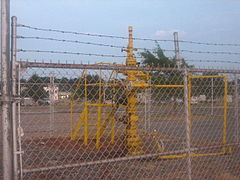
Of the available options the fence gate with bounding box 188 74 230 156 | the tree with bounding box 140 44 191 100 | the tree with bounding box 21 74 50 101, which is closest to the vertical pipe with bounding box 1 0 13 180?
the tree with bounding box 21 74 50 101

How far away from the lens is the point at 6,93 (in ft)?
8.08

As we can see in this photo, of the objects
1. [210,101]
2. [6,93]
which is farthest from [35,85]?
[210,101]

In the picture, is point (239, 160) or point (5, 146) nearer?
point (5, 146)

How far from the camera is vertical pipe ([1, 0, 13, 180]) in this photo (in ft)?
7.91

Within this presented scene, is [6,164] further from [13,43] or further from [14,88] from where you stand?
[13,43]

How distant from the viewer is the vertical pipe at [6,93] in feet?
7.91

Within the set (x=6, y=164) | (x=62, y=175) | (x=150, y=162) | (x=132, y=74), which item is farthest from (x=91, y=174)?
(x=6, y=164)

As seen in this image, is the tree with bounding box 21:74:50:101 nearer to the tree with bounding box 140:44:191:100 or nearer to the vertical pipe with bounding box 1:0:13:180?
the vertical pipe with bounding box 1:0:13:180

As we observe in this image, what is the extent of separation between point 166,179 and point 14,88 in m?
3.66

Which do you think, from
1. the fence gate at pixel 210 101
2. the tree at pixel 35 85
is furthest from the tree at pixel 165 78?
the tree at pixel 35 85

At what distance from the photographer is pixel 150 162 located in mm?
6867

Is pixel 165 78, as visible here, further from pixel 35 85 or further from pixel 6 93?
pixel 6 93

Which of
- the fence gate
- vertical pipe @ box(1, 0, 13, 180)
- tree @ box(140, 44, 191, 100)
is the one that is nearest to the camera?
vertical pipe @ box(1, 0, 13, 180)

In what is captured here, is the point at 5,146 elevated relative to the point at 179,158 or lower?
elevated
